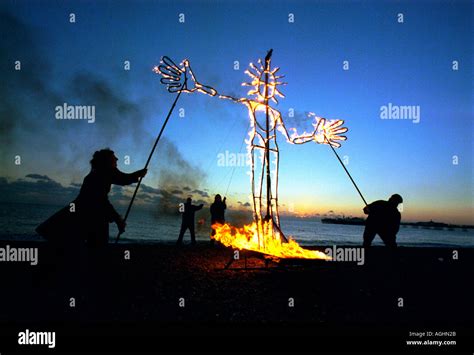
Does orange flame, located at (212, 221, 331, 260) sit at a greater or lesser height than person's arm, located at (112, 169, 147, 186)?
lesser

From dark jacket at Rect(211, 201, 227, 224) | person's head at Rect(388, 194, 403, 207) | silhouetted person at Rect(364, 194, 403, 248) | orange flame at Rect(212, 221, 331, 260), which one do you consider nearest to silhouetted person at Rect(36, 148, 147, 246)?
orange flame at Rect(212, 221, 331, 260)

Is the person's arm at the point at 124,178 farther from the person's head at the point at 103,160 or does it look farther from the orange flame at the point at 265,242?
the orange flame at the point at 265,242

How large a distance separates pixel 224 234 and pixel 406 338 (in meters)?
5.22

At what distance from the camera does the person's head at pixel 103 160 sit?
16.5 feet

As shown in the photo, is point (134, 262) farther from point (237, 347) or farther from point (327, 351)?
point (327, 351)

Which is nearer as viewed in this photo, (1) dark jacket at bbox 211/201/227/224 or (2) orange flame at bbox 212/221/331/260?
(2) orange flame at bbox 212/221/331/260

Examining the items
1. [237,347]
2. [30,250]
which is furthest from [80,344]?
[30,250]

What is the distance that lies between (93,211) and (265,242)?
426 cm

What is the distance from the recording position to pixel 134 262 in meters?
8.29

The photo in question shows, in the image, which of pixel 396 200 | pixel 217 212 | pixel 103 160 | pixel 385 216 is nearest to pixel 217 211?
pixel 217 212

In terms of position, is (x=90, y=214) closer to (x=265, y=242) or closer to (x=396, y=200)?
(x=265, y=242)

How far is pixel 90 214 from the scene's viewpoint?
15.8 ft

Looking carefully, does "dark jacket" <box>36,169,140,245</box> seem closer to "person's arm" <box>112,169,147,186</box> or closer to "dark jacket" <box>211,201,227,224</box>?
"person's arm" <box>112,169,147,186</box>

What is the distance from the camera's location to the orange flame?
7.11 meters
